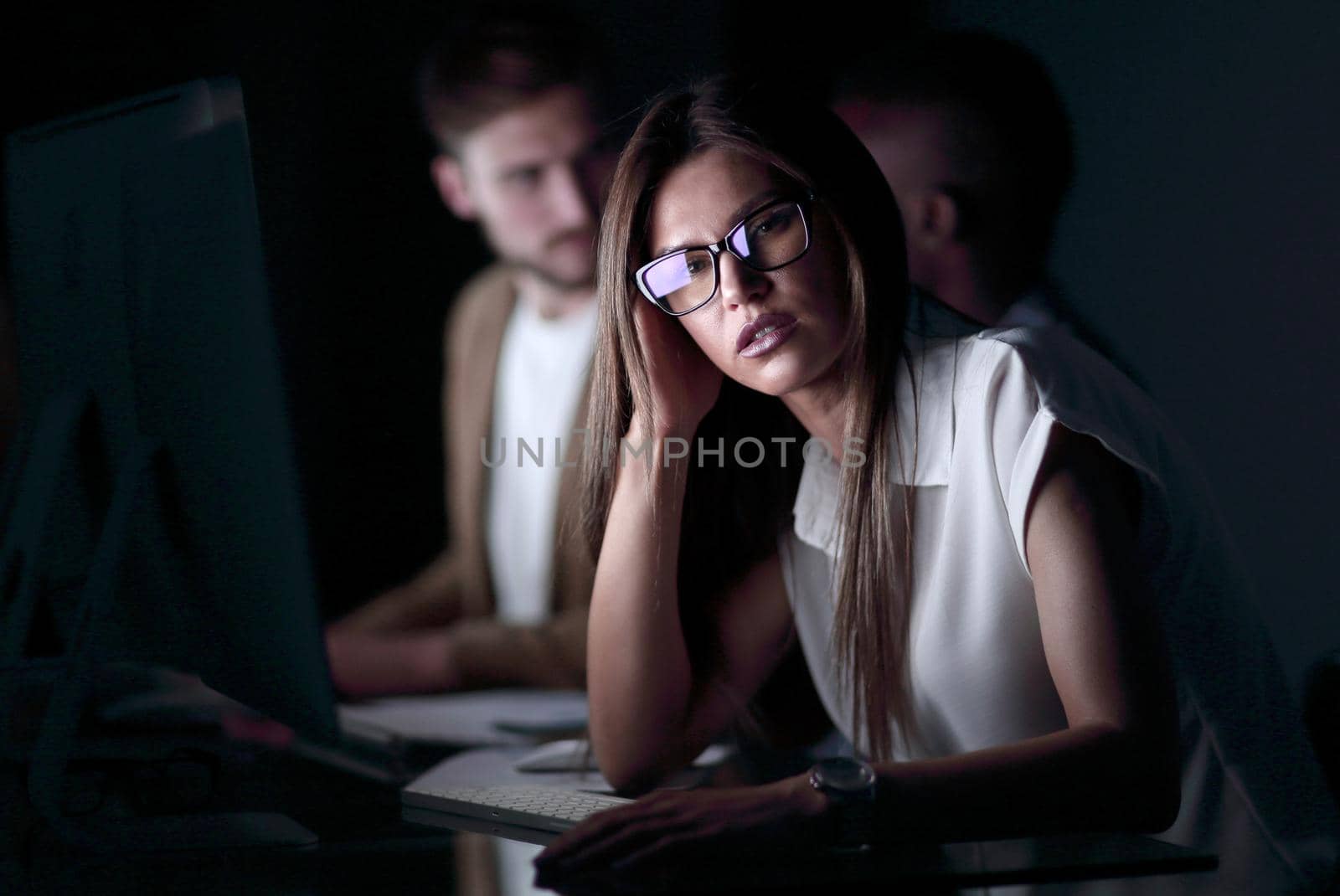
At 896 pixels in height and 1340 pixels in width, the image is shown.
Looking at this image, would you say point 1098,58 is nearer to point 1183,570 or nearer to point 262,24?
point 1183,570

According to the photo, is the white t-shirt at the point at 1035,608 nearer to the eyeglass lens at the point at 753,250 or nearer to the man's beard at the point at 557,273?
the eyeglass lens at the point at 753,250

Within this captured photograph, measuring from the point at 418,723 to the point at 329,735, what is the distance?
0.82 meters

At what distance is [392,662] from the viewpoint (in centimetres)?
180

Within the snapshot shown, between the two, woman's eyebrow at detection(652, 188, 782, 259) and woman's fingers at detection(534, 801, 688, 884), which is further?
woman's eyebrow at detection(652, 188, 782, 259)

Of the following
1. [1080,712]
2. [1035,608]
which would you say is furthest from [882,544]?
[1080,712]

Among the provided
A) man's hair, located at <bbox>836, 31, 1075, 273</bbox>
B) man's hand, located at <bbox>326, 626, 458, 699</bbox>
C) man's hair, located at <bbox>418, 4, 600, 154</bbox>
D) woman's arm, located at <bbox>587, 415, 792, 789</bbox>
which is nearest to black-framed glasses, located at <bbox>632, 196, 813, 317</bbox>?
woman's arm, located at <bbox>587, 415, 792, 789</bbox>

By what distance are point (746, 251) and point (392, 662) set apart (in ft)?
3.78

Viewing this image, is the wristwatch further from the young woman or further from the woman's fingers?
the woman's fingers

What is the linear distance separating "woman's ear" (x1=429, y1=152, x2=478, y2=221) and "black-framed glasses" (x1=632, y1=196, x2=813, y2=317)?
869 millimetres

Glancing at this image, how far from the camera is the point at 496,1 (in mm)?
1762

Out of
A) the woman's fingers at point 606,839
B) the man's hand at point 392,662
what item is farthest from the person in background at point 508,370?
the woman's fingers at point 606,839

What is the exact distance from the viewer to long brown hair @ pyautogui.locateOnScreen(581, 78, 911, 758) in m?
1.02

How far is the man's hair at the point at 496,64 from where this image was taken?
5.57 feet

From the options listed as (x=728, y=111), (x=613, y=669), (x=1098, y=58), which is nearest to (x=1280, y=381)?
(x=1098, y=58)
